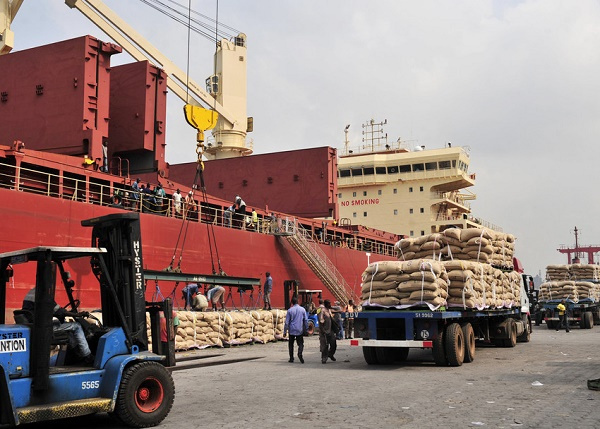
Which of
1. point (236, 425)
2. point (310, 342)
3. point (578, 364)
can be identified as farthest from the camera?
point (310, 342)

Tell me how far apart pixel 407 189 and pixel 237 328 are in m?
33.8

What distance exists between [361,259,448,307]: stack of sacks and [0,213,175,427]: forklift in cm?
641

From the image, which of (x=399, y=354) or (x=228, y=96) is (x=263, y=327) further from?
(x=228, y=96)

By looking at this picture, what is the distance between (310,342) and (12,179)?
1087 cm

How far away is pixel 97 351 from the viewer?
7344mm

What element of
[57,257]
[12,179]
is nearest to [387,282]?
[57,257]

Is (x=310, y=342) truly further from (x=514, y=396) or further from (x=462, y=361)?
(x=514, y=396)

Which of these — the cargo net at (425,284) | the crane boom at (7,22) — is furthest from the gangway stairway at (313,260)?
the cargo net at (425,284)

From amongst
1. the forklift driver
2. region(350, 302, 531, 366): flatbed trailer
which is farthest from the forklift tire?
region(350, 302, 531, 366): flatbed trailer

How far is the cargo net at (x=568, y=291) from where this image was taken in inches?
1083

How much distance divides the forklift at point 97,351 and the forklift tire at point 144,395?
11mm

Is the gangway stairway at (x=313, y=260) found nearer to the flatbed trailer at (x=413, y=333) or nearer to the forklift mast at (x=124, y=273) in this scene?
the flatbed trailer at (x=413, y=333)

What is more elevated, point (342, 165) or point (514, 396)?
point (342, 165)

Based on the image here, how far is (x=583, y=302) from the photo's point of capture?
2812 centimetres
